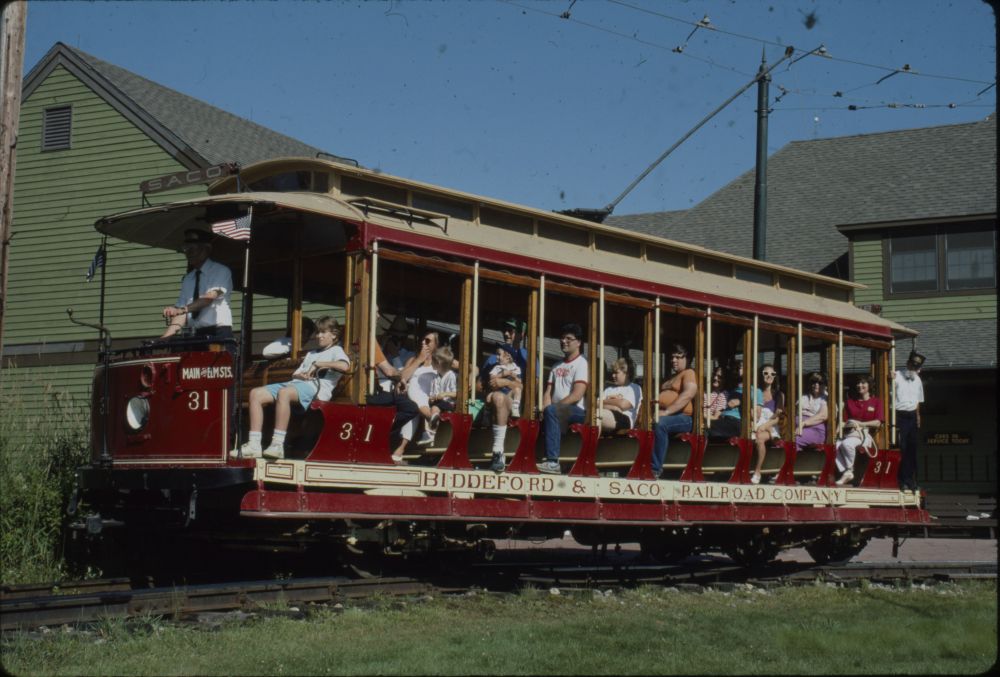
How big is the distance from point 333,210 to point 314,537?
2.49m

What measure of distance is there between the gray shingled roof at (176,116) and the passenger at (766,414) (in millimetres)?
10206

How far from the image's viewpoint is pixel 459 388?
412 inches

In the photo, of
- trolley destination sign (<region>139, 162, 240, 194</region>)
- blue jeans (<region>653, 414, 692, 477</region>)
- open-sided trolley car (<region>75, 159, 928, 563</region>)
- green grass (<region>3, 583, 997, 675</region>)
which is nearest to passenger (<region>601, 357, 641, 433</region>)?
open-sided trolley car (<region>75, 159, 928, 563</region>)

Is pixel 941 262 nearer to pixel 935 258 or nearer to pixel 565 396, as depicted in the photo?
pixel 935 258

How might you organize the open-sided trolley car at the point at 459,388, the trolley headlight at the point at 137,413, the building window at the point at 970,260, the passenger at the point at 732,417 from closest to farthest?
1. the open-sided trolley car at the point at 459,388
2. the trolley headlight at the point at 137,413
3. the passenger at the point at 732,417
4. the building window at the point at 970,260

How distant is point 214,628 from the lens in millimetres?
7918

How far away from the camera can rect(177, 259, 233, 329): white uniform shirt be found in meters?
10.1

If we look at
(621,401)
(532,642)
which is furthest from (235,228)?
(621,401)

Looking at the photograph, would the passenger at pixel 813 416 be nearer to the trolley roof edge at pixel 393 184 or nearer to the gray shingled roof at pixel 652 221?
the trolley roof edge at pixel 393 184

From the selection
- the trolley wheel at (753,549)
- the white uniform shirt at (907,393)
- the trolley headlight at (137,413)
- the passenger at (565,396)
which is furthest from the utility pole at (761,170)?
the trolley headlight at (137,413)

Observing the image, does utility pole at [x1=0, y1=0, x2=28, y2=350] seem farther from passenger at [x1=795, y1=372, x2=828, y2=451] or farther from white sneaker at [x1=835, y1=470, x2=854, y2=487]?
white sneaker at [x1=835, y1=470, x2=854, y2=487]

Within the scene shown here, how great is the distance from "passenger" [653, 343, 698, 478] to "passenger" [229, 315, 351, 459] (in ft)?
11.9

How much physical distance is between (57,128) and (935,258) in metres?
16.5

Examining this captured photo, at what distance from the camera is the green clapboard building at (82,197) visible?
2183 cm
